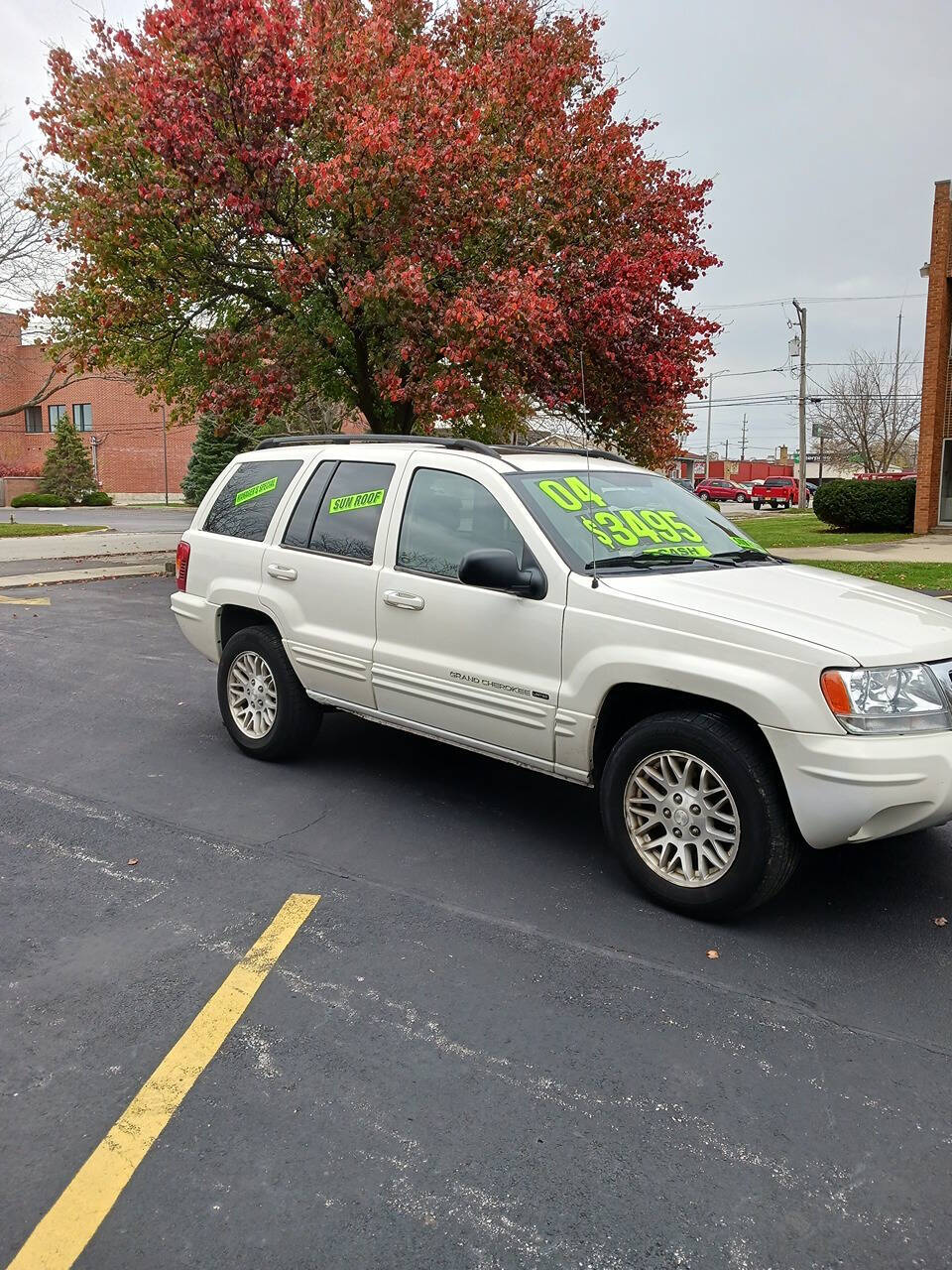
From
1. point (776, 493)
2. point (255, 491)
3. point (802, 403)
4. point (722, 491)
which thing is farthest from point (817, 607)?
point (722, 491)

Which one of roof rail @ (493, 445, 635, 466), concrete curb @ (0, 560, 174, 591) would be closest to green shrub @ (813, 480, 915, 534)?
concrete curb @ (0, 560, 174, 591)

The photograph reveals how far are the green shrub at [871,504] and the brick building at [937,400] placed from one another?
0.72 m

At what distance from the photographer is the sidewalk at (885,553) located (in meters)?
18.0

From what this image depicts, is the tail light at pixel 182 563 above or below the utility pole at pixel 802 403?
below

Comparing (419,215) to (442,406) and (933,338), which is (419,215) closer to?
(442,406)

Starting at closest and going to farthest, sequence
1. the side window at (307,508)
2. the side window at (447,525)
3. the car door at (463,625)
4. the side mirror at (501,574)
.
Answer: the side mirror at (501,574)
the car door at (463,625)
the side window at (447,525)
the side window at (307,508)

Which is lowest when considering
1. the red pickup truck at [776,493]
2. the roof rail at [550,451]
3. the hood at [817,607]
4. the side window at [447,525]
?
the hood at [817,607]

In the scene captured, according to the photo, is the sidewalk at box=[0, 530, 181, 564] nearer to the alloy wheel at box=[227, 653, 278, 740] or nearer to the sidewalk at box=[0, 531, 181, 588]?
the sidewalk at box=[0, 531, 181, 588]

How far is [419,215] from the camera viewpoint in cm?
1414

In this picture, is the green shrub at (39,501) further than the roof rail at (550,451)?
Yes

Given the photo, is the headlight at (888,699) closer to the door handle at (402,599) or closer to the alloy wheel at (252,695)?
the door handle at (402,599)

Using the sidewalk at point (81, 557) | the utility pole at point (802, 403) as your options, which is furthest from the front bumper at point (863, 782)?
the utility pole at point (802, 403)

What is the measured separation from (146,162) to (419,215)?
4.02 metres

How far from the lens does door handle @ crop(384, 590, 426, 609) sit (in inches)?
197
